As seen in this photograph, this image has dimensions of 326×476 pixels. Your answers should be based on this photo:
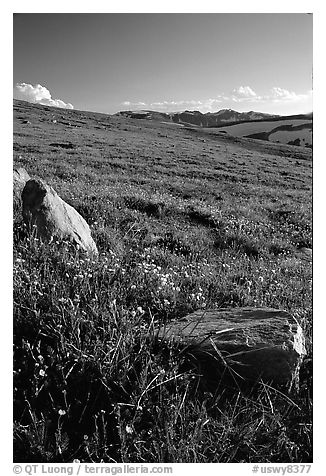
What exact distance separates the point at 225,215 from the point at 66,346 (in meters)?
9.75

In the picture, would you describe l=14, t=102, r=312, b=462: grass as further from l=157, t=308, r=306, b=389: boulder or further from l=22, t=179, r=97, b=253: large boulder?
l=22, t=179, r=97, b=253: large boulder

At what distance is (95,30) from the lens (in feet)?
13.3

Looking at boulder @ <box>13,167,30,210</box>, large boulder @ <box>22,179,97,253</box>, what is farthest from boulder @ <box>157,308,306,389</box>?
boulder @ <box>13,167,30,210</box>

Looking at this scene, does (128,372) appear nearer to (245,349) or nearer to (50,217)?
(245,349)

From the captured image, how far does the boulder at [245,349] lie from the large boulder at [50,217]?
2.85 m

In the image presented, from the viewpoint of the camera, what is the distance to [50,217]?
21.2 feet

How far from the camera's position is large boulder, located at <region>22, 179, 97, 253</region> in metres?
6.25

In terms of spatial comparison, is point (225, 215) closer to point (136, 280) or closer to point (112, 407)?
point (136, 280)

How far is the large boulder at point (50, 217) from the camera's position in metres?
6.25

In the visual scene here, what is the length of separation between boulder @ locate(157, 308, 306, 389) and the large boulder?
2.85m

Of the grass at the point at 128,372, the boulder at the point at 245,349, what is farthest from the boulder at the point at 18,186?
the boulder at the point at 245,349

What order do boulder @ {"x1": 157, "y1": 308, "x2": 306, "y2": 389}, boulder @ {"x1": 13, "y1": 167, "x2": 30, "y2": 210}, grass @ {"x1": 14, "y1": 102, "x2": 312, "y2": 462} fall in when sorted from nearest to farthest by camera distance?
1. grass @ {"x1": 14, "y1": 102, "x2": 312, "y2": 462}
2. boulder @ {"x1": 157, "y1": 308, "x2": 306, "y2": 389}
3. boulder @ {"x1": 13, "y1": 167, "x2": 30, "y2": 210}

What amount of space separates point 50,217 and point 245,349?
13.8 ft
